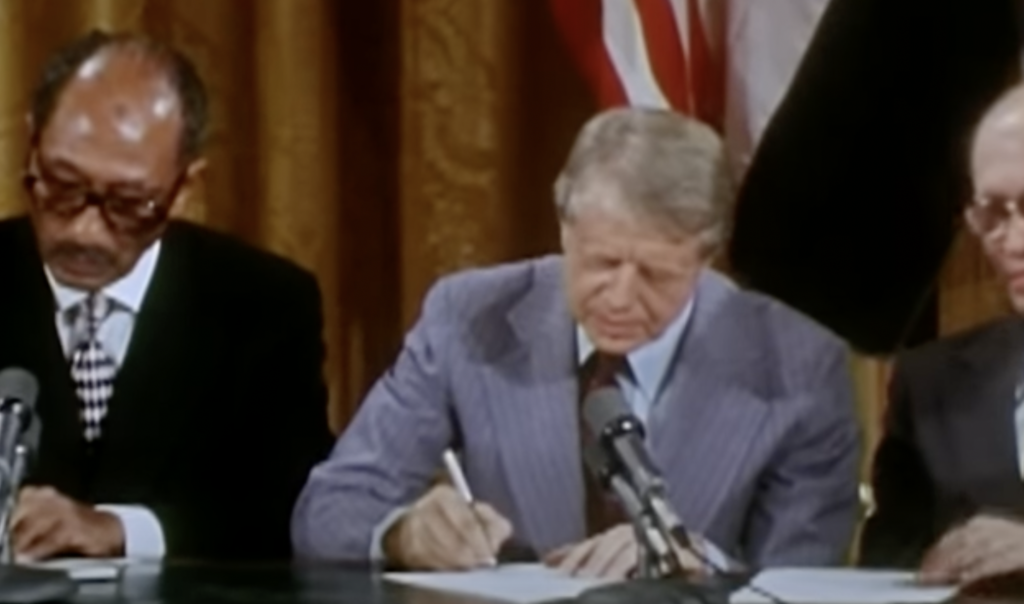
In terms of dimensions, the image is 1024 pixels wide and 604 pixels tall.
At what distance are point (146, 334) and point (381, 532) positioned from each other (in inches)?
16.2

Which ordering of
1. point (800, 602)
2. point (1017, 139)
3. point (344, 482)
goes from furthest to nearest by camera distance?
point (344, 482) → point (1017, 139) → point (800, 602)

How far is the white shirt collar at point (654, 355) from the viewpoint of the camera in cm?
287

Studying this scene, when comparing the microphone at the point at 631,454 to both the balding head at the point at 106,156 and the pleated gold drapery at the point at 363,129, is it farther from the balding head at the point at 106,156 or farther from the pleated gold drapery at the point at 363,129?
the balding head at the point at 106,156

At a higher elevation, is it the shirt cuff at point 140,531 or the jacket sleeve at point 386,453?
the jacket sleeve at point 386,453

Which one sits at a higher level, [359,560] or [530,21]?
[530,21]

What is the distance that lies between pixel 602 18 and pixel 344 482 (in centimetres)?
66

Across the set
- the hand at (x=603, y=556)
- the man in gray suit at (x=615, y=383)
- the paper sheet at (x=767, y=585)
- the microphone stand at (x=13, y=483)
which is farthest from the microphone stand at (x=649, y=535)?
the microphone stand at (x=13, y=483)

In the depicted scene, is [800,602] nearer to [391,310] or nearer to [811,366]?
[811,366]

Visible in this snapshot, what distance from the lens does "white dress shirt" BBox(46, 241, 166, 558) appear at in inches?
115

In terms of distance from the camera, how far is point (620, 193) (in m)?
2.84

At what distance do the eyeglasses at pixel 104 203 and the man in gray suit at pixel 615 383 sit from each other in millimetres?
348

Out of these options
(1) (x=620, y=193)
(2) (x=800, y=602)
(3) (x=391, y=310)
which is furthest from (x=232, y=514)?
(2) (x=800, y=602)

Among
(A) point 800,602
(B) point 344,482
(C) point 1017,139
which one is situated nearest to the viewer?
(A) point 800,602

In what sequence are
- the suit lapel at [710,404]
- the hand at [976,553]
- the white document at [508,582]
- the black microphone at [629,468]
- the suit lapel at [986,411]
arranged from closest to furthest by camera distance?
the black microphone at [629,468] → the white document at [508,582] → the hand at [976,553] → the suit lapel at [986,411] → the suit lapel at [710,404]
